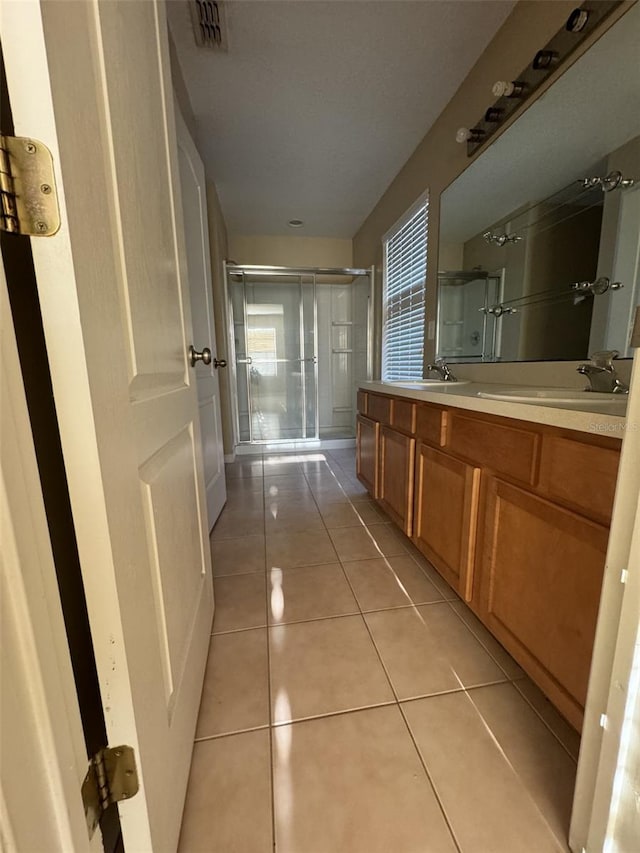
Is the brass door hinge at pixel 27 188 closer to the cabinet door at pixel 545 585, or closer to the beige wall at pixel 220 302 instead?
the cabinet door at pixel 545 585

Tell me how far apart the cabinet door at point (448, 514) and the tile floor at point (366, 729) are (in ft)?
0.69

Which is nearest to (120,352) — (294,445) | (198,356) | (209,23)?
(198,356)

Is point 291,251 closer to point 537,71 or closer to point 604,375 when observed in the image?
point 537,71

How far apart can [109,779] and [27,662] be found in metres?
0.30

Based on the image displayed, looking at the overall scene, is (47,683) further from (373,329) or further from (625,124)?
(373,329)

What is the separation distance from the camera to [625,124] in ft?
3.54

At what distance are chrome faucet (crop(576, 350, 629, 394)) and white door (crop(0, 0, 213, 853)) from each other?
3.98 feet

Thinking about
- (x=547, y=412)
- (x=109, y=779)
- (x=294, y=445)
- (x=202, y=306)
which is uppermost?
(x=202, y=306)

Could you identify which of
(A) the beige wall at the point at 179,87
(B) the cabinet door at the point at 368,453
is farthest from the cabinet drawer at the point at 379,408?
(A) the beige wall at the point at 179,87

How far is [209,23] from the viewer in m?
1.49

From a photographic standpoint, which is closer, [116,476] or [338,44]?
[116,476]

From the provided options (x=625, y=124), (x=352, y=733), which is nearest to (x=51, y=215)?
(x=352, y=733)

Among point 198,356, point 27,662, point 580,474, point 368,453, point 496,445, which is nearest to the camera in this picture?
point 27,662

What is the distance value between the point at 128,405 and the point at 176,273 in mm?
566
